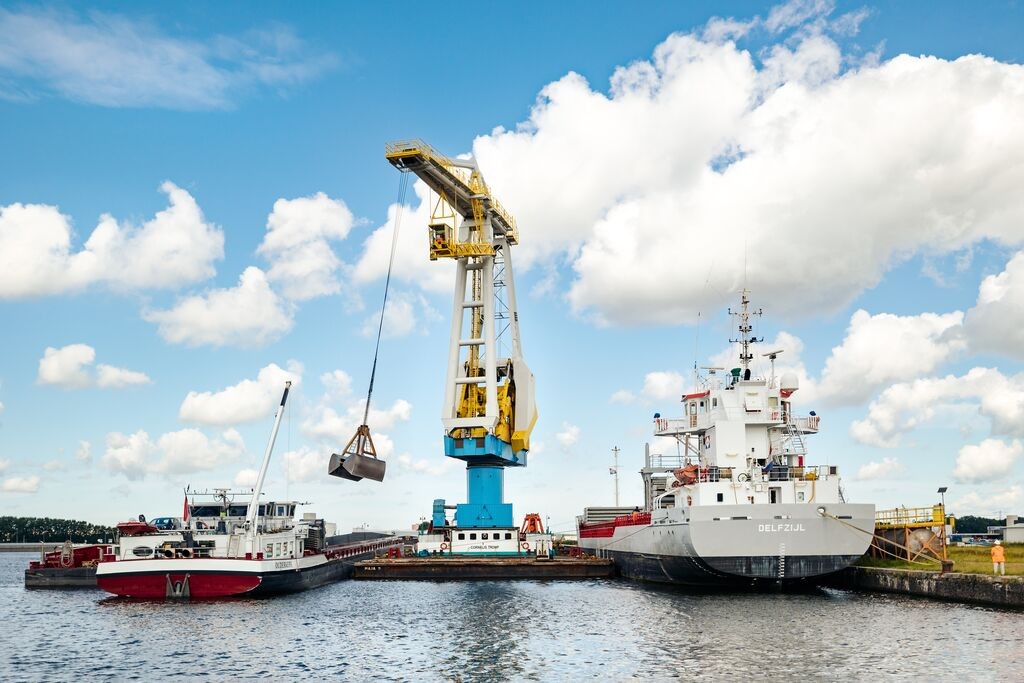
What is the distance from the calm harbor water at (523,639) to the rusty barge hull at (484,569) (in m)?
11.8

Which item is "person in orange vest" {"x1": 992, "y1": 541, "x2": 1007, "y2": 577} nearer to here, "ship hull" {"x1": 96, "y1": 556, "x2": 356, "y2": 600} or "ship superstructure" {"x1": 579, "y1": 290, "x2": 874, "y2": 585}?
"ship superstructure" {"x1": 579, "y1": 290, "x2": 874, "y2": 585}

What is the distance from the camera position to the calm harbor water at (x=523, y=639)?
26859 mm

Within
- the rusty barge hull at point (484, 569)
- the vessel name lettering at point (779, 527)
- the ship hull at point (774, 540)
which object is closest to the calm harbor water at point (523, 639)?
the ship hull at point (774, 540)

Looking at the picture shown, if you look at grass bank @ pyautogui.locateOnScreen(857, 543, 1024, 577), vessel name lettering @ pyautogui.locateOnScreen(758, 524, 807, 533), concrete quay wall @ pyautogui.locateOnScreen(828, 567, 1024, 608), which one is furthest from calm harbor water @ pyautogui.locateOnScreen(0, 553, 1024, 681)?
grass bank @ pyautogui.locateOnScreen(857, 543, 1024, 577)

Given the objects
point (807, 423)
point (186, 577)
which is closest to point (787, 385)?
point (807, 423)

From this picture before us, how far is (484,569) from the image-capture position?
59188 mm

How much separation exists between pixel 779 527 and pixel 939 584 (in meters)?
7.24

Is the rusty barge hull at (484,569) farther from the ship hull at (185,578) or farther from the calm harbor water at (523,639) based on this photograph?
the ship hull at (185,578)

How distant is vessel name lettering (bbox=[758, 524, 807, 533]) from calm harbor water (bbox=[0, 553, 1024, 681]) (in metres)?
3.25

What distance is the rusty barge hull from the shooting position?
58969 millimetres

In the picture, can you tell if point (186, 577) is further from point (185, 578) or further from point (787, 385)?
point (787, 385)

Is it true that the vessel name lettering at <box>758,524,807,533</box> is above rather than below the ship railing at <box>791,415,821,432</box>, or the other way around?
below

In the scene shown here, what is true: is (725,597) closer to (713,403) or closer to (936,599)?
(936,599)

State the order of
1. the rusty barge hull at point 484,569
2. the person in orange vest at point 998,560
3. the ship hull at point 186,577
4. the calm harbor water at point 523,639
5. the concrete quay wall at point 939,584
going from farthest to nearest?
the rusty barge hull at point 484,569 < the ship hull at point 186,577 < the person in orange vest at point 998,560 < the concrete quay wall at point 939,584 < the calm harbor water at point 523,639
